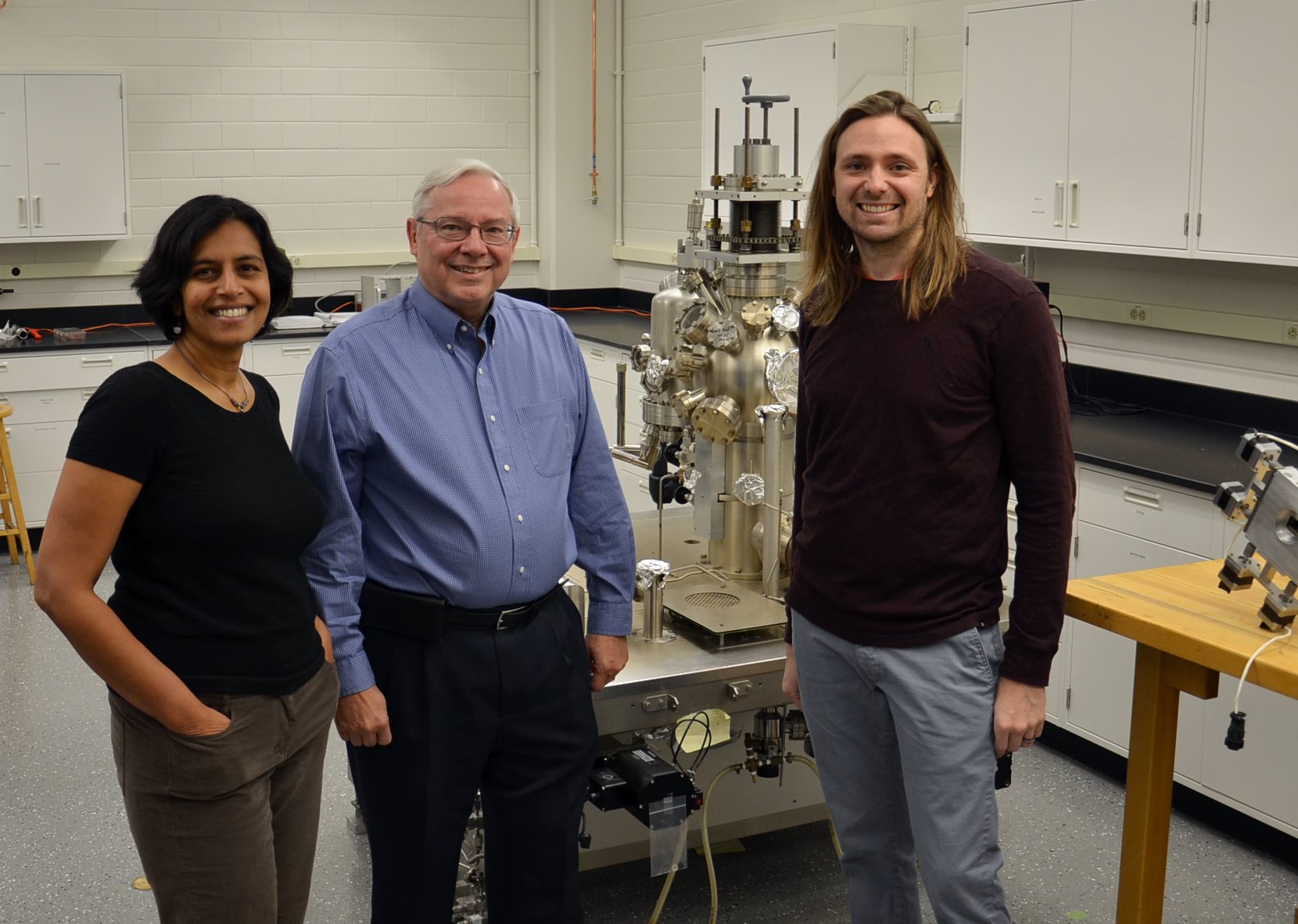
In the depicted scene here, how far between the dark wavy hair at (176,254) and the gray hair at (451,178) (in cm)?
29

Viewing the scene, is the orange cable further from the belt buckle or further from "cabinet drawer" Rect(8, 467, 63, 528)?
the belt buckle

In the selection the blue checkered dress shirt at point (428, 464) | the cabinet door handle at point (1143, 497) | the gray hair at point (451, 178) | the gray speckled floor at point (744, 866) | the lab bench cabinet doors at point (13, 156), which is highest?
the lab bench cabinet doors at point (13, 156)

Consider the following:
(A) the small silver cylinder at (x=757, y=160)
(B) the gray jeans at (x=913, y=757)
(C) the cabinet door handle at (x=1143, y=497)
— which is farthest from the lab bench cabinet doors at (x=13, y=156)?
(B) the gray jeans at (x=913, y=757)

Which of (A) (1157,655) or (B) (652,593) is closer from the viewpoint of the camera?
(A) (1157,655)

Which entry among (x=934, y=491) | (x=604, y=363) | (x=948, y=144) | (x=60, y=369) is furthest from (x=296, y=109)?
(x=934, y=491)

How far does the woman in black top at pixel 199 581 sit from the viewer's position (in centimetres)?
166

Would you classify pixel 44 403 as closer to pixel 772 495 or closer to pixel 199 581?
pixel 772 495

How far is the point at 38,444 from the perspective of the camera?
571cm

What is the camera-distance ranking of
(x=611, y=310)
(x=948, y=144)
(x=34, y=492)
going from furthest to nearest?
(x=611, y=310)
(x=34, y=492)
(x=948, y=144)

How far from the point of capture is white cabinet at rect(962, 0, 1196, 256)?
11.6 ft

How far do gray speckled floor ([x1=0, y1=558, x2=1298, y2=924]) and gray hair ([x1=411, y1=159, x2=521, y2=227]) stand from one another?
5.30 ft

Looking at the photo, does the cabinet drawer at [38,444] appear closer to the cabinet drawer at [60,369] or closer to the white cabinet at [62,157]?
the cabinet drawer at [60,369]

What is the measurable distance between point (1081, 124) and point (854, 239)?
2078 millimetres

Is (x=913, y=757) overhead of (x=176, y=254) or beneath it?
beneath
